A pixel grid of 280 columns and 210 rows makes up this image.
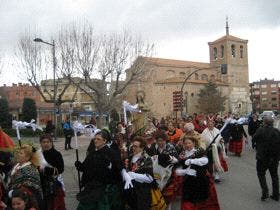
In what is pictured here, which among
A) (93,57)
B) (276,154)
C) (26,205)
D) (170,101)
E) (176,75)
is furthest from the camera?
(176,75)

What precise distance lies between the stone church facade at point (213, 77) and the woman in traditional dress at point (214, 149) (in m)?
79.1

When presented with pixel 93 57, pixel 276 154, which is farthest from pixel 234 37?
pixel 276 154

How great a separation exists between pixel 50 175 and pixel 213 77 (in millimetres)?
105536

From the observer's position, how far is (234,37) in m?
108

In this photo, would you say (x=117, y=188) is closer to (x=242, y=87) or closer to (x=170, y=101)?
(x=170, y=101)

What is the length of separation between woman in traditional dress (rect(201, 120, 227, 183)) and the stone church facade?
79078 millimetres

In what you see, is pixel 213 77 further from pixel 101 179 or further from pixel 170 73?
pixel 101 179

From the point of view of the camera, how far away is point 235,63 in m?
106

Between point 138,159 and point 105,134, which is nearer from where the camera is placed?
point 105,134

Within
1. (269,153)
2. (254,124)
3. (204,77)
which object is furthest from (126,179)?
(204,77)

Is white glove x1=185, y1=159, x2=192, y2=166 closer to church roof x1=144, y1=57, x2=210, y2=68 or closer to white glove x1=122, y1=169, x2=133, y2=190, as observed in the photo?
white glove x1=122, y1=169, x2=133, y2=190

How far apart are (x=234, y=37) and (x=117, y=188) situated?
10684cm

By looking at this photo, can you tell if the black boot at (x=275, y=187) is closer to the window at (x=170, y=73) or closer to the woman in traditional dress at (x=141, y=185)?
the woman in traditional dress at (x=141, y=185)

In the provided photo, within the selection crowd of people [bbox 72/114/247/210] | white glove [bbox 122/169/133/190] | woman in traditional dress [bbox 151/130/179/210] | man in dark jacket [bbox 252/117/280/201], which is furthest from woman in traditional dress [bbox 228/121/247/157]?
white glove [bbox 122/169/133/190]
